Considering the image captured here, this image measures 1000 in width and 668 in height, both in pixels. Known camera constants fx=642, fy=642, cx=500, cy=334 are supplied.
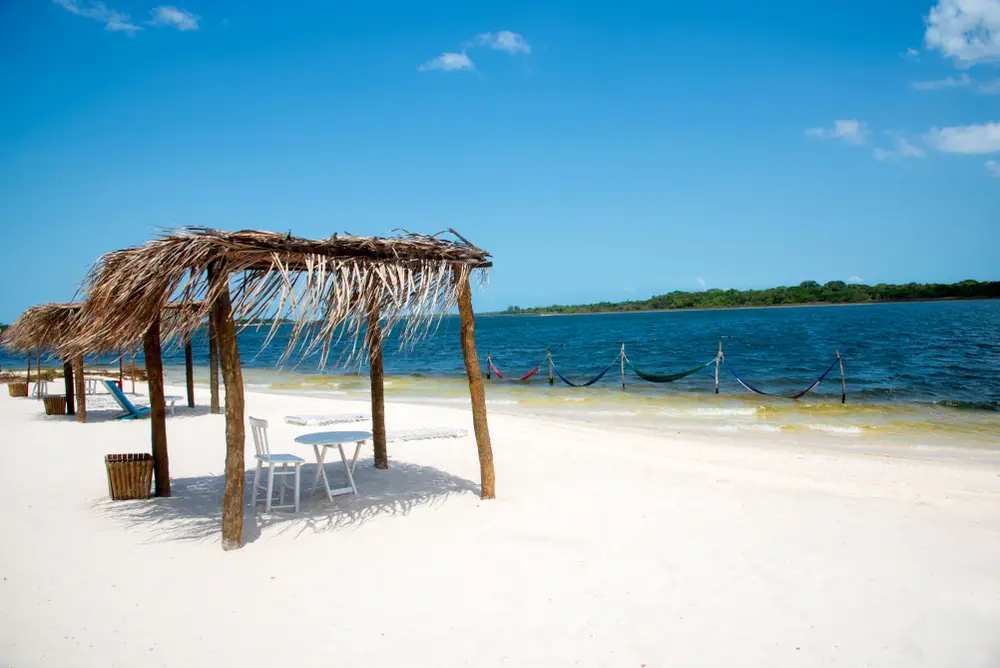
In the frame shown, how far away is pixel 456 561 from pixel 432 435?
14.9 ft

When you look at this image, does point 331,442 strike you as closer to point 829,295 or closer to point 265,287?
point 265,287

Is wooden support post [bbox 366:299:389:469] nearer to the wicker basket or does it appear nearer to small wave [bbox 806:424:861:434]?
the wicker basket

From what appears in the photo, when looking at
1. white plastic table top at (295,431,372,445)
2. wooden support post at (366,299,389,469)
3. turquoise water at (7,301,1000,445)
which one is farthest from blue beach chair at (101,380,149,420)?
white plastic table top at (295,431,372,445)

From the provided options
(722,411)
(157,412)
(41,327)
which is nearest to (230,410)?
(157,412)

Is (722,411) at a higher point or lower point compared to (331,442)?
lower

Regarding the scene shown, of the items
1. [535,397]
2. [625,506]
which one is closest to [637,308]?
[535,397]

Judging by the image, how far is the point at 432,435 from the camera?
28.4 feet

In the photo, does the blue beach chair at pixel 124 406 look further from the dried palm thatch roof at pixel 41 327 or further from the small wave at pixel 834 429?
the small wave at pixel 834 429

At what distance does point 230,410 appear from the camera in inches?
167

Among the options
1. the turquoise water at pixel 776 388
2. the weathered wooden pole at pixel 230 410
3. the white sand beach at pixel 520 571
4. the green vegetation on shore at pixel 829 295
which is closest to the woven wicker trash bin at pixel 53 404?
the turquoise water at pixel 776 388

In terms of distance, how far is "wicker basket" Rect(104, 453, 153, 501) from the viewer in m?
5.40

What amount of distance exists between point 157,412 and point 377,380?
1.92 metres

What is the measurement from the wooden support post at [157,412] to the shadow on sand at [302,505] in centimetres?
19

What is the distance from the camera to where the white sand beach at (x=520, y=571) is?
312 centimetres
